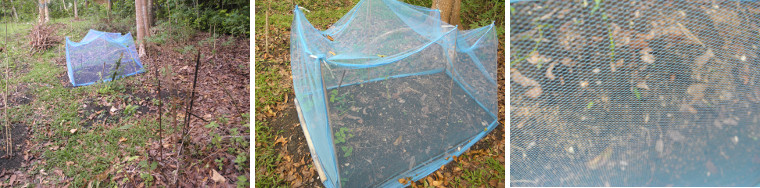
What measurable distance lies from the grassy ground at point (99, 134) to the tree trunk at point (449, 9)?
2684mm

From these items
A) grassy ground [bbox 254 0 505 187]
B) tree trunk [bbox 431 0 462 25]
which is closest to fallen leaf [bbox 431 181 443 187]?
grassy ground [bbox 254 0 505 187]

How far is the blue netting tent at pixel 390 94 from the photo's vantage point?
2.06 metres

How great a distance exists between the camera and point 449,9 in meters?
4.09

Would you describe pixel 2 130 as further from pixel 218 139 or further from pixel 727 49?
pixel 727 49

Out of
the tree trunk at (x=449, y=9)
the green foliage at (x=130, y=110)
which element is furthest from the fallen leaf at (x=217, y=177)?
the tree trunk at (x=449, y=9)

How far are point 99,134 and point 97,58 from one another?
65.0 inches

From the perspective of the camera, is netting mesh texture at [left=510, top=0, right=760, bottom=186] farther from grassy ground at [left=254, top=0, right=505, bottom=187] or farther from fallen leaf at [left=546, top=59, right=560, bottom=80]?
grassy ground at [left=254, top=0, right=505, bottom=187]

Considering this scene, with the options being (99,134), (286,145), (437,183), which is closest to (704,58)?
(437,183)

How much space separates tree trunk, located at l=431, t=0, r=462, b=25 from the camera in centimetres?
405

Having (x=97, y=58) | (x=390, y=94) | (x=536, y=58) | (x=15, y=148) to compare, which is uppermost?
(x=536, y=58)

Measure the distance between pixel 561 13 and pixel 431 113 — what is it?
1722mm

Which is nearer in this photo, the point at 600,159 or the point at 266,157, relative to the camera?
the point at 600,159

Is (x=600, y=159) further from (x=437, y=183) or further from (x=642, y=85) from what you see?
(x=437, y=183)

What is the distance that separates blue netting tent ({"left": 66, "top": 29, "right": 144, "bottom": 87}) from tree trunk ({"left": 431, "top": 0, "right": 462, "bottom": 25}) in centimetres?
375
